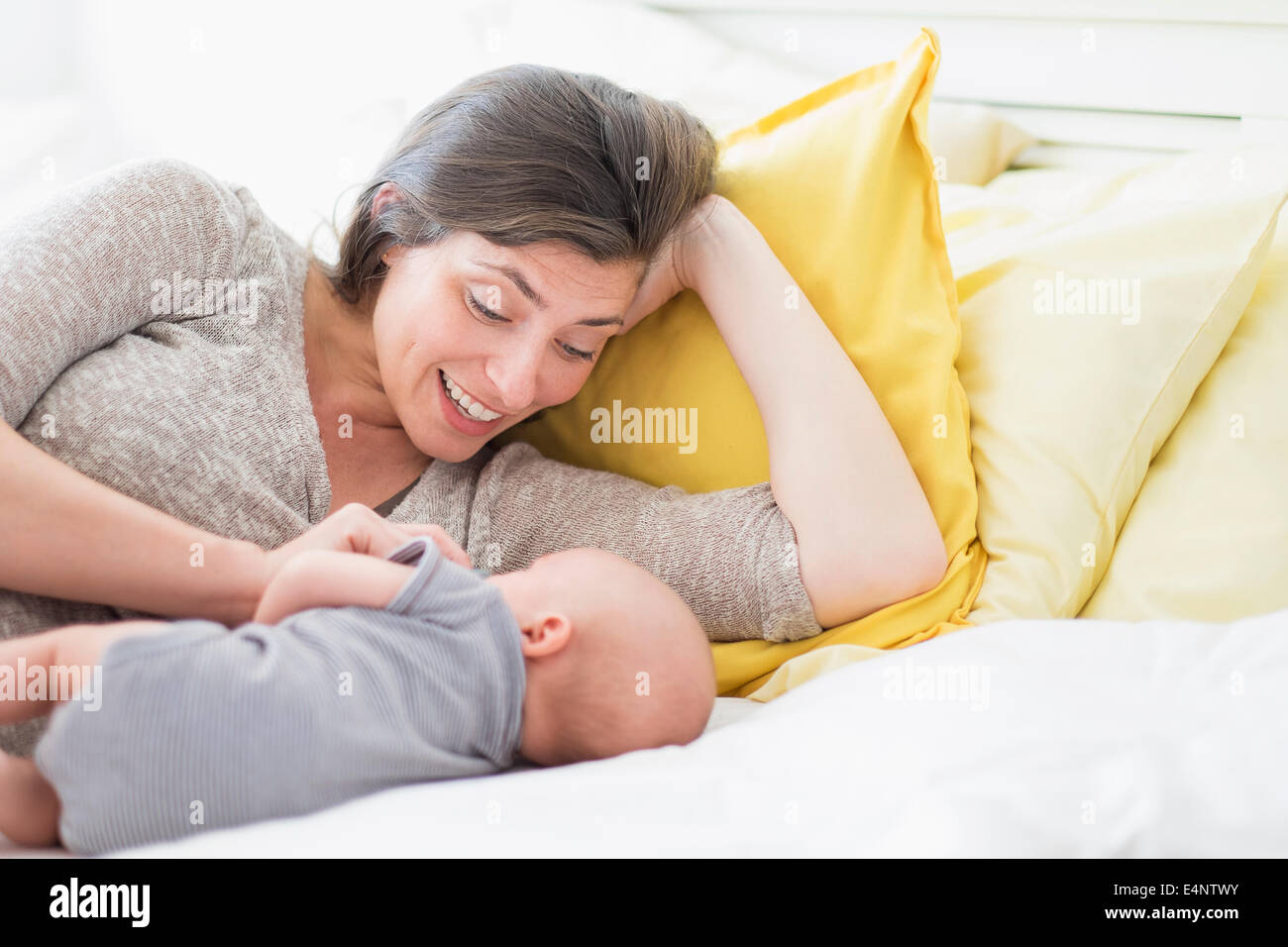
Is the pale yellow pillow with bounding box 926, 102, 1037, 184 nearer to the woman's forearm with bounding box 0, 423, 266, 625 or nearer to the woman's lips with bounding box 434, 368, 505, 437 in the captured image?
the woman's lips with bounding box 434, 368, 505, 437

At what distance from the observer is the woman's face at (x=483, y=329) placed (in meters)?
1.24

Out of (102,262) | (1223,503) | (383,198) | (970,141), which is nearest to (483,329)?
(383,198)

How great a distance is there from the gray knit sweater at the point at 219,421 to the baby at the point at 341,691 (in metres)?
0.25

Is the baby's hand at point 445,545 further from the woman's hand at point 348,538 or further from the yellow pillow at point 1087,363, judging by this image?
the yellow pillow at point 1087,363

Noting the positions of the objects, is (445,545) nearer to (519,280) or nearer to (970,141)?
(519,280)

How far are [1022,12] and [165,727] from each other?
192cm

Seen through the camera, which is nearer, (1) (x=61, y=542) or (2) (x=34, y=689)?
(2) (x=34, y=689)

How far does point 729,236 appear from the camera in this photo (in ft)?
4.62

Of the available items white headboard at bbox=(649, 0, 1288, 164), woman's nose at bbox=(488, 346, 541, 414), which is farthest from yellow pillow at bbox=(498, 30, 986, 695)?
white headboard at bbox=(649, 0, 1288, 164)

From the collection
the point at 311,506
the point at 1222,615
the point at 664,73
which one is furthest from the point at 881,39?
the point at 311,506

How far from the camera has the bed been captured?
78 cm

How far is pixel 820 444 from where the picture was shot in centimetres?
132
